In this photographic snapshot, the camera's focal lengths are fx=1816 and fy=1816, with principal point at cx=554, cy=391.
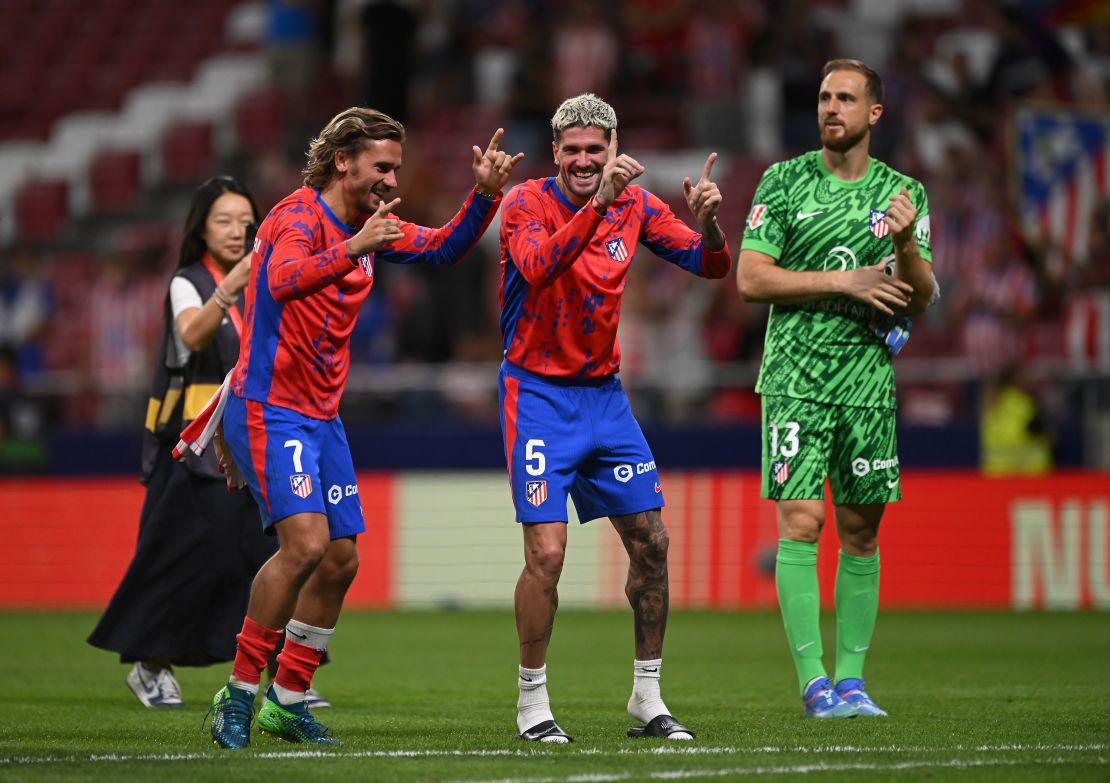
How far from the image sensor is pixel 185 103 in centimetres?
2409

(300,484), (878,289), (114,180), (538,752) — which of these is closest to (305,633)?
(300,484)

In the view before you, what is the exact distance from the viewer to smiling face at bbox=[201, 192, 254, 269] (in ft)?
27.6

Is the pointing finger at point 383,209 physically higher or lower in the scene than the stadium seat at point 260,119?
lower

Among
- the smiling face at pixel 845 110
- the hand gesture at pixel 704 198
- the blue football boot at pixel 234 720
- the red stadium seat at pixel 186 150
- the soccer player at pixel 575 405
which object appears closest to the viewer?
the blue football boot at pixel 234 720

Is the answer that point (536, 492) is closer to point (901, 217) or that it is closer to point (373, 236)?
point (373, 236)

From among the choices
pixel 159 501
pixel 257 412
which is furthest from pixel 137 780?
pixel 159 501

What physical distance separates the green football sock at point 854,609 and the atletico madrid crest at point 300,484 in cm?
237

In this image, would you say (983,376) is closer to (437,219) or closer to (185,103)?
(437,219)

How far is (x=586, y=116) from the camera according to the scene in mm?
6555

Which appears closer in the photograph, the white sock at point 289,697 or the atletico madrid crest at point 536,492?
the atletico madrid crest at point 536,492

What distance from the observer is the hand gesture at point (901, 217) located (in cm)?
699

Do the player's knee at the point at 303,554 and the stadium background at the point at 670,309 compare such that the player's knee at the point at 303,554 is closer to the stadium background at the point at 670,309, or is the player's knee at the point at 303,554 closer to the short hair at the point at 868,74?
the short hair at the point at 868,74

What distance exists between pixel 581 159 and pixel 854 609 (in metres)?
2.28

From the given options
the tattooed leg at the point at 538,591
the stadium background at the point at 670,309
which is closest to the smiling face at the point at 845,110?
the tattooed leg at the point at 538,591
